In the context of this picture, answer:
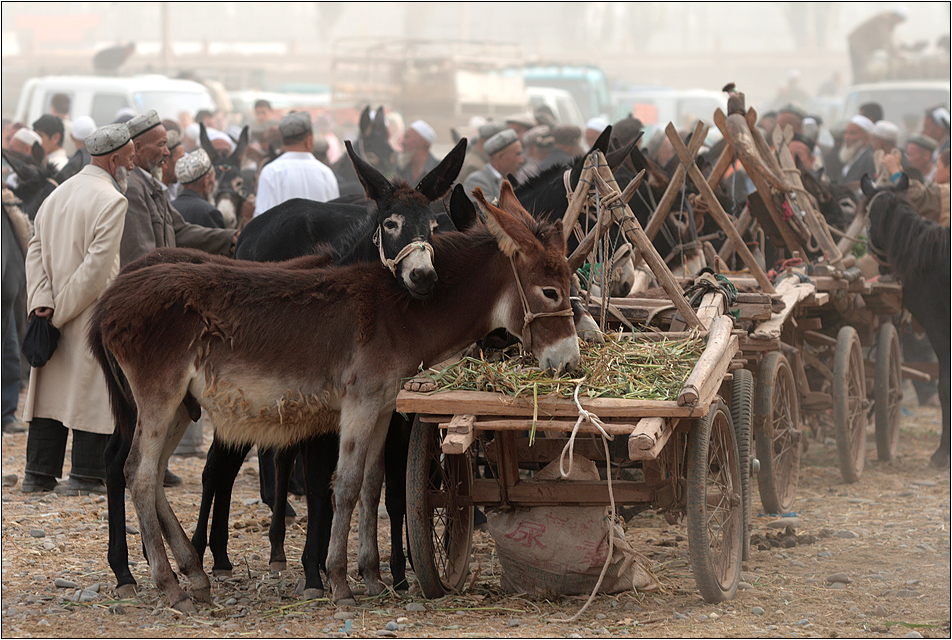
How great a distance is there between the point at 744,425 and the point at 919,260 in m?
3.32

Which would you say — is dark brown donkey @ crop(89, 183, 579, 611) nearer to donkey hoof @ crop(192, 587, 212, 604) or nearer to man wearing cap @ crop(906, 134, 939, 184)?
donkey hoof @ crop(192, 587, 212, 604)

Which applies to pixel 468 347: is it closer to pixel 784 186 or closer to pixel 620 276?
pixel 620 276

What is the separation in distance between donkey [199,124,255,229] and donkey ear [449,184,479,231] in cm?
316

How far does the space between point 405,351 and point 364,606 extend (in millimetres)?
1059

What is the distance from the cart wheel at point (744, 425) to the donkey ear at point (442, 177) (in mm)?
1758

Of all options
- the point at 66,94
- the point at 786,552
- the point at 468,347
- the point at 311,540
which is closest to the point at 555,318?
the point at 468,347

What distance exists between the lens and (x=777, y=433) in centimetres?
647

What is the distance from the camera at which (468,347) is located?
15.4 feet

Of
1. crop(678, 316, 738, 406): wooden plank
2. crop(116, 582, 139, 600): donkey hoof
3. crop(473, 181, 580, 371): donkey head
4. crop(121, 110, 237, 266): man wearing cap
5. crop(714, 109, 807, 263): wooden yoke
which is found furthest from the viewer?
crop(714, 109, 807, 263): wooden yoke

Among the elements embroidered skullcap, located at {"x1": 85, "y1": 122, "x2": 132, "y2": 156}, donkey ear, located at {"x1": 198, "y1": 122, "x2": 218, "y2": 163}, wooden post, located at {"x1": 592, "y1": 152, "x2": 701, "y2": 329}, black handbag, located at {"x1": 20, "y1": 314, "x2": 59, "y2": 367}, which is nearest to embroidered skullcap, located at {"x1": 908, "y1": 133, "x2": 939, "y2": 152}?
donkey ear, located at {"x1": 198, "y1": 122, "x2": 218, "y2": 163}

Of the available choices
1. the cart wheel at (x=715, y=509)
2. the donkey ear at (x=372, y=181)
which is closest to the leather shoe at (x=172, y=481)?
the donkey ear at (x=372, y=181)

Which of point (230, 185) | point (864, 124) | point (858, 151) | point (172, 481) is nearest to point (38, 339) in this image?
point (172, 481)

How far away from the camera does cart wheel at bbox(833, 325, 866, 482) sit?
23.4 ft

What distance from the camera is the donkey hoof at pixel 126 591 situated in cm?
461
